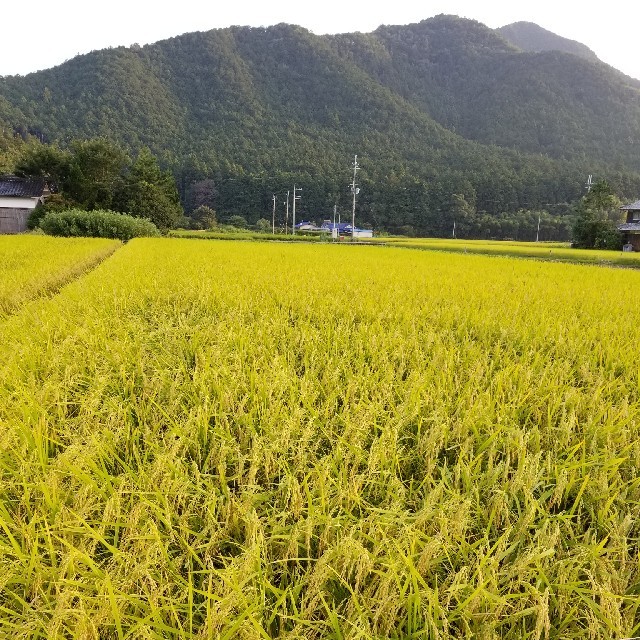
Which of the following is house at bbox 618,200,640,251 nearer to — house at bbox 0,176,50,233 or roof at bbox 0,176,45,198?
house at bbox 0,176,50,233

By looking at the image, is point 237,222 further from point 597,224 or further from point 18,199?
point 597,224

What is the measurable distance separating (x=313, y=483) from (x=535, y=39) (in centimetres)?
22458

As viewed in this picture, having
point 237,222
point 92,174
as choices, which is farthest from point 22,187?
point 237,222

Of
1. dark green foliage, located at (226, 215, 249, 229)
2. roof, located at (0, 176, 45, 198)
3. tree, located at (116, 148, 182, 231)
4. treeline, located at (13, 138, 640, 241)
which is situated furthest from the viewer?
dark green foliage, located at (226, 215, 249, 229)

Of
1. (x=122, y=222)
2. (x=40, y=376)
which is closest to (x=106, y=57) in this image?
(x=122, y=222)

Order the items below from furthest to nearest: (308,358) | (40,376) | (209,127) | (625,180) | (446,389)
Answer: (209,127) → (625,180) → (308,358) → (40,376) → (446,389)

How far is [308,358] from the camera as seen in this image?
2.30 meters

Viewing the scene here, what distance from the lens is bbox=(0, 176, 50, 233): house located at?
27.3 m

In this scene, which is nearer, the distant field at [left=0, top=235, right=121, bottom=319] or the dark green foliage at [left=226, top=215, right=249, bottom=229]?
the distant field at [left=0, top=235, right=121, bottom=319]

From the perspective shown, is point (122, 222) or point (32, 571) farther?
point (122, 222)

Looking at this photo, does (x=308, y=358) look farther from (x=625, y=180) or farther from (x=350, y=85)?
(x=350, y=85)

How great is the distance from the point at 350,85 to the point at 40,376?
104240 mm

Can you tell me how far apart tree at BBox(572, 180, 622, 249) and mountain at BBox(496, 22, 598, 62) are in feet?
552

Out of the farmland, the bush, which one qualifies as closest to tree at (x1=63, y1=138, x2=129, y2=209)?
the bush
